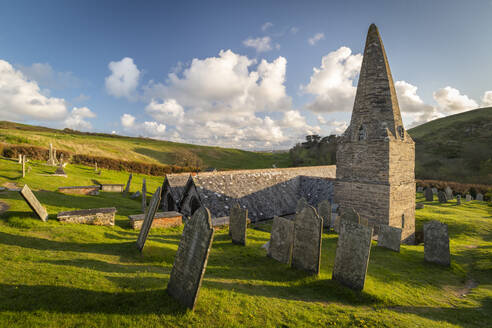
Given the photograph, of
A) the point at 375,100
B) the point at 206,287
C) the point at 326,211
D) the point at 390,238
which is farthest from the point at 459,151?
the point at 206,287

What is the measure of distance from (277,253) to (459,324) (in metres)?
A: 5.07

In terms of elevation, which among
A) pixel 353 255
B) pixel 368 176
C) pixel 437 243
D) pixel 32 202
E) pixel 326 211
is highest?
pixel 368 176

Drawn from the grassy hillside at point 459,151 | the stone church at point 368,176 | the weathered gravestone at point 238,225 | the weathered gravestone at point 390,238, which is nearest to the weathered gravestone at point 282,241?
the weathered gravestone at point 238,225

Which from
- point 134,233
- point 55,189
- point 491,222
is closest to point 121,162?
point 55,189

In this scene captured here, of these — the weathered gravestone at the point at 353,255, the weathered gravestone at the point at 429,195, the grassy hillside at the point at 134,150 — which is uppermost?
the grassy hillside at the point at 134,150

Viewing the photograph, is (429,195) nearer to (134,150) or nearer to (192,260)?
(192,260)

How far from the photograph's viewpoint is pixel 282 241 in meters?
8.36

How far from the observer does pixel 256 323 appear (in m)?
4.52

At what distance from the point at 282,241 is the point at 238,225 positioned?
8.29 feet

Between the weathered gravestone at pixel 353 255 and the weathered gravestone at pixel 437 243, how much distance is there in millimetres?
5715

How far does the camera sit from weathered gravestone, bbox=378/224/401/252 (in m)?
11.1

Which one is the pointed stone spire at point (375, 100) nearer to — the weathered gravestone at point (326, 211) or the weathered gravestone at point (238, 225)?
the weathered gravestone at point (326, 211)

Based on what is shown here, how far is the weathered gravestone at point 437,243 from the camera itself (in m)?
9.84

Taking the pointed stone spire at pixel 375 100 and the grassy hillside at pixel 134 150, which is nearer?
the pointed stone spire at pixel 375 100
